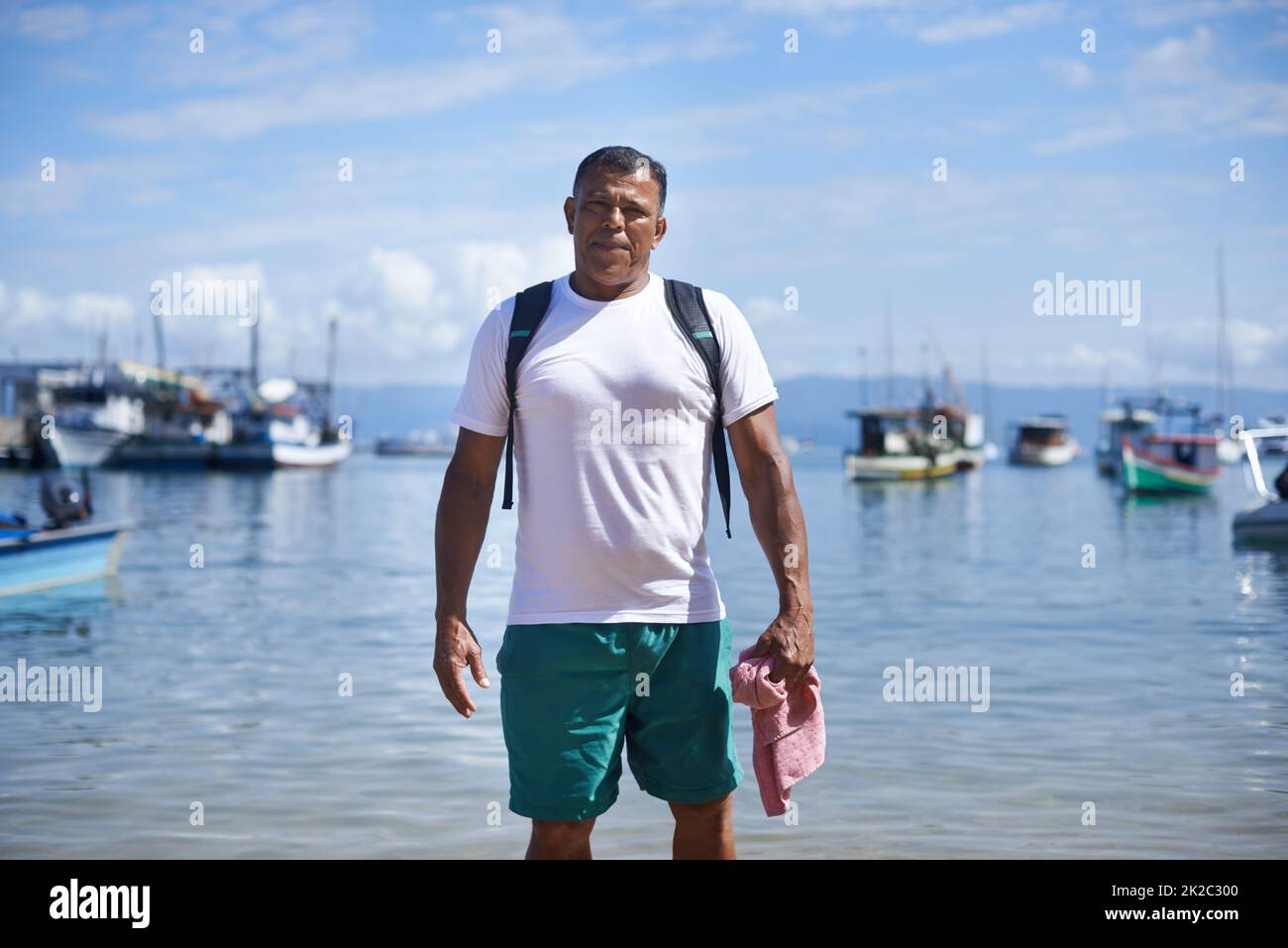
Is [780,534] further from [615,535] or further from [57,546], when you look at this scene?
[57,546]

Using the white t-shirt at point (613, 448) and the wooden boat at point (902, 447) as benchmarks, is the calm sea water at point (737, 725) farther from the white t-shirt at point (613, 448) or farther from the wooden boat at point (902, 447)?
the wooden boat at point (902, 447)

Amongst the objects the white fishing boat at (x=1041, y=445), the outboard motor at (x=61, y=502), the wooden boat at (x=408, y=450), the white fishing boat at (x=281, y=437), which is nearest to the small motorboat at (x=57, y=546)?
the outboard motor at (x=61, y=502)

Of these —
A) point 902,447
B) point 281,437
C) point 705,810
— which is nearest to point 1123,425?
point 902,447

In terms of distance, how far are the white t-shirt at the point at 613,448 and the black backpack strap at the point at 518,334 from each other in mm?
18

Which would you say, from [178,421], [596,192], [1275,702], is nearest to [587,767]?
[596,192]

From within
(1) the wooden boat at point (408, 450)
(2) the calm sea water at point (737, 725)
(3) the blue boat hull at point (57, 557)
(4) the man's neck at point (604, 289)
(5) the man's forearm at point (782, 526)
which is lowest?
(1) the wooden boat at point (408, 450)

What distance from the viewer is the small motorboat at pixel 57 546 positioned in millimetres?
17141

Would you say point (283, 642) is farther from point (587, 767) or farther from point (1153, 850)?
point (587, 767)

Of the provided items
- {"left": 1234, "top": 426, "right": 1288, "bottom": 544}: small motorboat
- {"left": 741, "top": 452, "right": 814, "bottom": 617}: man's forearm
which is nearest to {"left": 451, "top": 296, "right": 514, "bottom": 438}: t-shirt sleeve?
{"left": 741, "top": 452, "right": 814, "bottom": 617}: man's forearm

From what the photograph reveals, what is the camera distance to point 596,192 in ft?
12.0

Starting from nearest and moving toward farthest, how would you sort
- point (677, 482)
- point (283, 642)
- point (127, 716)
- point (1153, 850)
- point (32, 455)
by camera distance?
point (677, 482) → point (1153, 850) → point (127, 716) → point (283, 642) → point (32, 455)

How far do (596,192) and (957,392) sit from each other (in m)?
103

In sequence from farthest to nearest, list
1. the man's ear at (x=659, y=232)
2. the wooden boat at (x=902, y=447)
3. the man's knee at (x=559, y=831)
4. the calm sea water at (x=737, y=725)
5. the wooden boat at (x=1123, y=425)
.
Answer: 1. the wooden boat at (x=1123, y=425)
2. the wooden boat at (x=902, y=447)
3. the calm sea water at (x=737, y=725)
4. the man's ear at (x=659, y=232)
5. the man's knee at (x=559, y=831)

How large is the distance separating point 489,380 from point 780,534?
2.62ft
